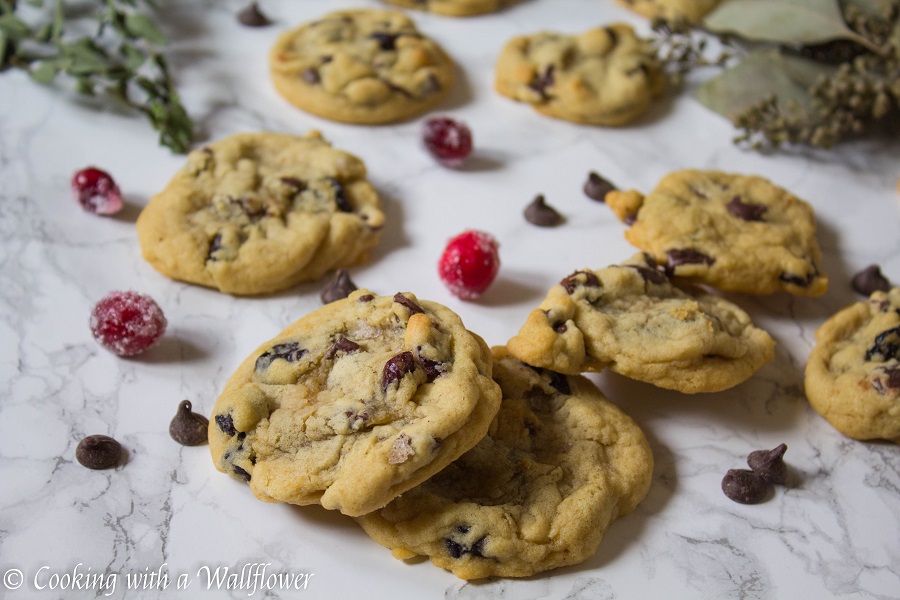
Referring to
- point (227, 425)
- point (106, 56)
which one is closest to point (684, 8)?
point (106, 56)

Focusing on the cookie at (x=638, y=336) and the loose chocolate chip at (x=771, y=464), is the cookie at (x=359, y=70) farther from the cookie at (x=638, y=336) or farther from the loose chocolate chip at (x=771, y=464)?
the loose chocolate chip at (x=771, y=464)

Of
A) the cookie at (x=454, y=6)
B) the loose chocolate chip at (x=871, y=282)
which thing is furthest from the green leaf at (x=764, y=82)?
the cookie at (x=454, y=6)

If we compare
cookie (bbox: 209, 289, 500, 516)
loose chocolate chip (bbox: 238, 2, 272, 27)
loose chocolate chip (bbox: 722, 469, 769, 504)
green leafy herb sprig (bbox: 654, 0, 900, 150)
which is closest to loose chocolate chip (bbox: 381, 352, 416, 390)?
cookie (bbox: 209, 289, 500, 516)

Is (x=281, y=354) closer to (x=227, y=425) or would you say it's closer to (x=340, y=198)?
(x=227, y=425)

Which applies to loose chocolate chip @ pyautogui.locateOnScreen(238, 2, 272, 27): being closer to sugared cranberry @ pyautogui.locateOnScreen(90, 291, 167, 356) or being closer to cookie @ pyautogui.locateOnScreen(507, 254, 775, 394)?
sugared cranberry @ pyautogui.locateOnScreen(90, 291, 167, 356)

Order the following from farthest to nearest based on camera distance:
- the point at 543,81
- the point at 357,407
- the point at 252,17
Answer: the point at 252,17 → the point at 543,81 → the point at 357,407

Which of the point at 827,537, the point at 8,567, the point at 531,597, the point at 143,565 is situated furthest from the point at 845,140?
the point at 8,567
